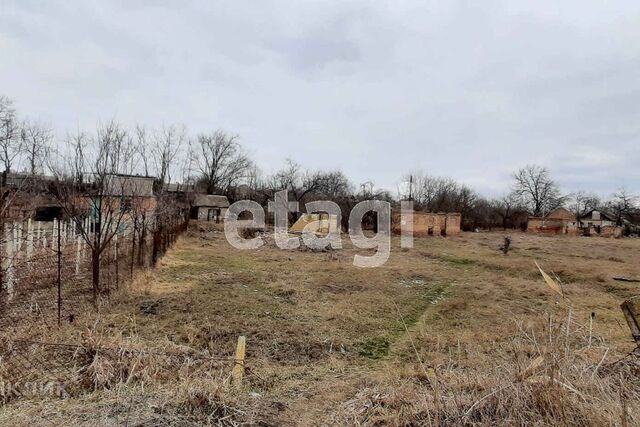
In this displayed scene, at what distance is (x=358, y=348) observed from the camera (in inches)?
223

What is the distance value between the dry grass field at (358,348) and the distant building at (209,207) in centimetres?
2848

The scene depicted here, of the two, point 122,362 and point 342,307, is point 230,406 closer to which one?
point 122,362

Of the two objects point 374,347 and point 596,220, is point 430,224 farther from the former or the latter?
point 596,220

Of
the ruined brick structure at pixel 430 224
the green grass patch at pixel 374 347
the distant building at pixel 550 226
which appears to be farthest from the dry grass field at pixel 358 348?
the distant building at pixel 550 226

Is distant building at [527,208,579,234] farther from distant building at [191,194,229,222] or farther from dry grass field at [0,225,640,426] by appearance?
distant building at [191,194,229,222]

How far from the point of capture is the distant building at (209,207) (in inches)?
1614

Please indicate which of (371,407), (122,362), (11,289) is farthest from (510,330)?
(11,289)

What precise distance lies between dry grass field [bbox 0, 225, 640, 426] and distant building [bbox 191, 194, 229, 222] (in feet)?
93.5

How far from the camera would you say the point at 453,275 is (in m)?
12.9

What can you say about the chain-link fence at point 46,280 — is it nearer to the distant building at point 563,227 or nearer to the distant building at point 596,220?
the distant building at point 563,227

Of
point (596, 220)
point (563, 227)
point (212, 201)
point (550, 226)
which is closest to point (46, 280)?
point (212, 201)

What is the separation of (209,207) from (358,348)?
38.1 meters

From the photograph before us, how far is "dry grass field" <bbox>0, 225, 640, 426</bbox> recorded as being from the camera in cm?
264

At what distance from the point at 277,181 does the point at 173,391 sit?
46.4 m
